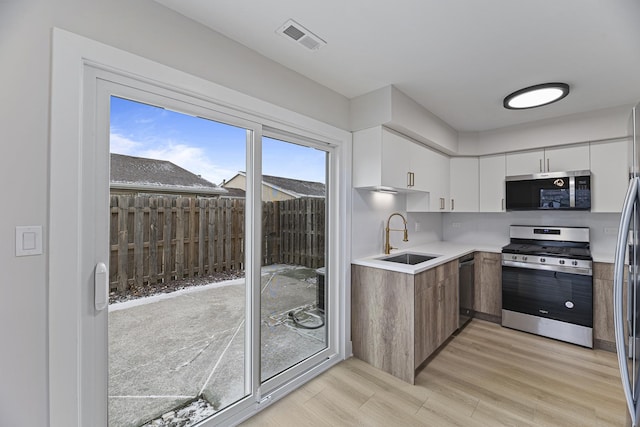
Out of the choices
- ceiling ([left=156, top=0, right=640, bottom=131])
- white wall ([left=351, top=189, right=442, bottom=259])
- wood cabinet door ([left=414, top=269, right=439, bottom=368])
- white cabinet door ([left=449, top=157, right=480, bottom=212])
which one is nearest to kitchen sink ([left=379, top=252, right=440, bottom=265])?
white wall ([left=351, top=189, right=442, bottom=259])

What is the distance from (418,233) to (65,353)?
354 cm

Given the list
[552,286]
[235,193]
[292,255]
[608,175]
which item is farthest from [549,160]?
[235,193]

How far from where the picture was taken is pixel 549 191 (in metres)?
3.21

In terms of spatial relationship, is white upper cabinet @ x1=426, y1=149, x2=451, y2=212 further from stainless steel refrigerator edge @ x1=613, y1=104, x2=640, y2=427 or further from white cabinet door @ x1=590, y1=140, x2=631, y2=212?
stainless steel refrigerator edge @ x1=613, y1=104, x2=640, y2=427

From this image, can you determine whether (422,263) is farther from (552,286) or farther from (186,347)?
(186,347)

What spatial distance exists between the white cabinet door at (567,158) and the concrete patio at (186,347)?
11.1ft

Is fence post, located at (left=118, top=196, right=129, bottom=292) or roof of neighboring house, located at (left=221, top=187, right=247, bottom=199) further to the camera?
roof of neighboring house, located at (left=221, top=187, right=247, bottom=199)

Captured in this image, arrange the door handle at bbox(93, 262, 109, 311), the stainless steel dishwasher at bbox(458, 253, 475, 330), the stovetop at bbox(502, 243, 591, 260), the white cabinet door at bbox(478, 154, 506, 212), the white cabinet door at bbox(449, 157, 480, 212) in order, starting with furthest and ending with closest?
the white cabinet door at bbox(449, 157, 480, 212) < the white cabinet door at bbox(478, 154, 506, 212) < the stainless steel dishwasher at bbox(458, 253, 475, 330) < the stovetop at bbox(502, 243, 591, 260) < the door handle at bbox(93, 262, 109, 311)

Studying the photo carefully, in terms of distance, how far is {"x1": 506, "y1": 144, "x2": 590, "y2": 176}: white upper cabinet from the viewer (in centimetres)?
311

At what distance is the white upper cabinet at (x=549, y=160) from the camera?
122 inches

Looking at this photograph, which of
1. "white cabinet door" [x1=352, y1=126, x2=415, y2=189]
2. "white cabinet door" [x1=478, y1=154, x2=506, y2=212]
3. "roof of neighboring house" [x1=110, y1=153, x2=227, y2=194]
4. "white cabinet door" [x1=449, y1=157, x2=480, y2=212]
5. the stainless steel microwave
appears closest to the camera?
"roof of neighboring house" [x1=110, y1=153, x2=227, y2=194]

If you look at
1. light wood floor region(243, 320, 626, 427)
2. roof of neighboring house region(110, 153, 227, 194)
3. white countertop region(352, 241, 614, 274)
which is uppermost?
roof of neighboring house region(110, 153, 227, 194)

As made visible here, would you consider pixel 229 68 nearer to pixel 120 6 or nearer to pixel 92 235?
pixel 120 6

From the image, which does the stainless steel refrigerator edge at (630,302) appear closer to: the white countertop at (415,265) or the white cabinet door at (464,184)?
the white countertop at (415,265)
